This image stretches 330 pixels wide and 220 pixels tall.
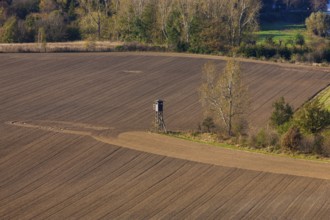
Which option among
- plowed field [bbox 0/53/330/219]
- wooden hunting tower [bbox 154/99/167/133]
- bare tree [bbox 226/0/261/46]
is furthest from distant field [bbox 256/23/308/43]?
wooden hunting tower [bbox 154/99/167/133]

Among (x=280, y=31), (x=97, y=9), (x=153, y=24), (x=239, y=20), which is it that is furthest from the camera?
(x=280, y=31)

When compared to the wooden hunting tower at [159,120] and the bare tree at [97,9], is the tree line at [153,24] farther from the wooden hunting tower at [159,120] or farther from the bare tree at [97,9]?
the wooden hunting tower at [159,120]

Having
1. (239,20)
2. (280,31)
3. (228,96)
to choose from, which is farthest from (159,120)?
(280,31)

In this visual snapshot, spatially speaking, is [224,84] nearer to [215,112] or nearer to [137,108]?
[215,112]

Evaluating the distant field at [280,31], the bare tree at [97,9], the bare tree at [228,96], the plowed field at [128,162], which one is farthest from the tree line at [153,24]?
the bare tree at [228,96]

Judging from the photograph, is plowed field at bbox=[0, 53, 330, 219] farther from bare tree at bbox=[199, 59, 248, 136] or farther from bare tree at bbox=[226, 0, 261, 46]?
bare tree at bbox=[226, 0, 261, 46]

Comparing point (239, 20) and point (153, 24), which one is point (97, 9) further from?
point (239, 20)
